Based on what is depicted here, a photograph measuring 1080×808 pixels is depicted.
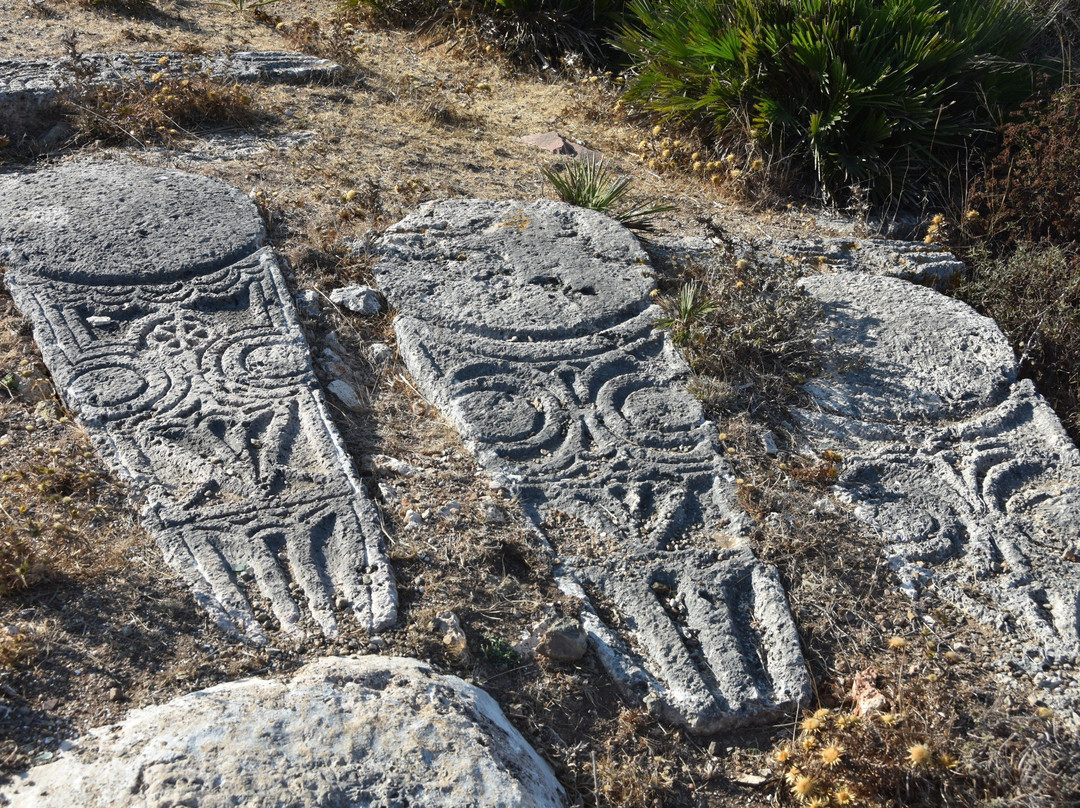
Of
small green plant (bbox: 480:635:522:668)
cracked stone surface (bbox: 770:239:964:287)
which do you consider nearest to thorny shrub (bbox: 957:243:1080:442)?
cracked stone surface (bbox: 770:239:964:287)

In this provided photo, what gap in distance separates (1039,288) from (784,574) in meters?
2.06

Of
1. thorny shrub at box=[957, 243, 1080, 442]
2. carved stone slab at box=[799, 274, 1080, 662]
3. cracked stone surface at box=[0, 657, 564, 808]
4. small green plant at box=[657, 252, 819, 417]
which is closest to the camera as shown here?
cracked stone surface at box=[0, 657, 564, 808]

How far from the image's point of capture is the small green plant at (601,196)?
4203 mm

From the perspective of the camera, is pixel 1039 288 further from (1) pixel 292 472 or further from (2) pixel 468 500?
(1) pixel 292 472

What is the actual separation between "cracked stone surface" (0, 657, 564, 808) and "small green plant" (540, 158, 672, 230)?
2.65 metres

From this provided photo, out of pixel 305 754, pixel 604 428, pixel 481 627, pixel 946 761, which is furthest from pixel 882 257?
pixel 305 754

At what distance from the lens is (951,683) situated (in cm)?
239

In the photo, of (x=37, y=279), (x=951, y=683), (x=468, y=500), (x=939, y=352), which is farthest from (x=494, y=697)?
(x=37, y=279)

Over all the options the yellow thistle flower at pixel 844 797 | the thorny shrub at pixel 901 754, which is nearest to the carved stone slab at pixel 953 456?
the thorny shrub at pixel 901 754

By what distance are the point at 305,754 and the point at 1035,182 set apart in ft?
13.2

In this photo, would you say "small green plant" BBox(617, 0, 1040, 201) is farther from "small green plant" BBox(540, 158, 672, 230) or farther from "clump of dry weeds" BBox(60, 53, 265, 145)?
"clump of dry weeds" BBox(60, 53, 265, 145)

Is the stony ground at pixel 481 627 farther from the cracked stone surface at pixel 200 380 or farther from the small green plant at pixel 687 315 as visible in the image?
the small green plant at pixel 687 315

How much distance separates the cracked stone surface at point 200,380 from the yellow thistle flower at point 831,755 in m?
1.10

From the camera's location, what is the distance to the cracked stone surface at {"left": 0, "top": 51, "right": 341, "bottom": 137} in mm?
4566
